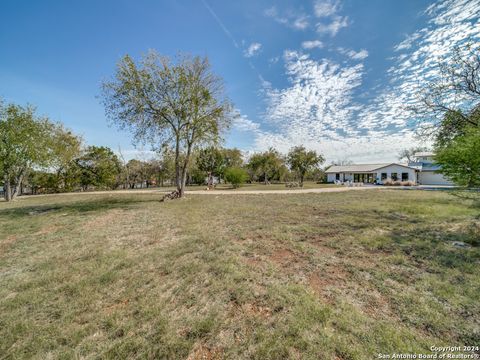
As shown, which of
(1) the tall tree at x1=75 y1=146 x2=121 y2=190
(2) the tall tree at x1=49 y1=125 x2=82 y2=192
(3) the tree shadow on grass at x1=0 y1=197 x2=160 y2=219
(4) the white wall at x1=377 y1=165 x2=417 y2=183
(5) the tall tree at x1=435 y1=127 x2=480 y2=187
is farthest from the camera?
(1) the tall tree at x1=75 y1=146 x2=121 y2=190

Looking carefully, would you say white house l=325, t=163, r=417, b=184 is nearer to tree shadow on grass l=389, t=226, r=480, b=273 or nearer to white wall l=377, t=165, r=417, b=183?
white wall l=377, t=165, r=417, b=183

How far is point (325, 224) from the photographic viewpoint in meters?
7.18

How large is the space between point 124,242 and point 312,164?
123 feet

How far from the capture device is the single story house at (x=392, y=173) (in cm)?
3494

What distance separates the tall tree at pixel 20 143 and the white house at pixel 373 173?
50568mm

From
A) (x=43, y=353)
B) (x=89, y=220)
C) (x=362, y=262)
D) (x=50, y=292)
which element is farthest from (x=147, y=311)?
(x=89, y=220)

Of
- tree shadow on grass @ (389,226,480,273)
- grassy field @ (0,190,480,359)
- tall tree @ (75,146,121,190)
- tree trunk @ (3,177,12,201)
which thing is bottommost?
grassy field @ (0,190,480,359)

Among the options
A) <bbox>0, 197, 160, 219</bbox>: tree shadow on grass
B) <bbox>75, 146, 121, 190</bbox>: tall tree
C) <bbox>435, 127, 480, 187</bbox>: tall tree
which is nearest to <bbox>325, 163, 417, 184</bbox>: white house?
<bbox>435, 127, 480, 187</bbox>: tall tree

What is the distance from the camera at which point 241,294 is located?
3.09m

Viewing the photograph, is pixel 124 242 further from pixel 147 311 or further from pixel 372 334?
pixel 372 334

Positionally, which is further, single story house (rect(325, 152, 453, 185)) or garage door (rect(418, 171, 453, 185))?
single story house (rect(325, 152, 453, 185))

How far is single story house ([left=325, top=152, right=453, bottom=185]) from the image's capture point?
34938 millimetres

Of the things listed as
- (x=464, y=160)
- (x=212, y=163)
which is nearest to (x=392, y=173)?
(x=212, y=163)

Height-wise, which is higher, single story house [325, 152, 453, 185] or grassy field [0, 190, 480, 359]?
single story house [325, 152, 453, 185]
